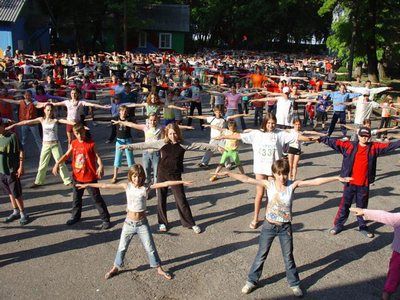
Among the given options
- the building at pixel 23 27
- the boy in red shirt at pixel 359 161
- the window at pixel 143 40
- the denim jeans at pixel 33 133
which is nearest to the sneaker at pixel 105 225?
the boy in red shirt at pixel 359 161

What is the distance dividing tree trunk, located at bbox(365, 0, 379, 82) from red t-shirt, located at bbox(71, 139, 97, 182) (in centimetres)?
2239

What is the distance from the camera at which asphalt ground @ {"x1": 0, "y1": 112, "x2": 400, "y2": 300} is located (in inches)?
215

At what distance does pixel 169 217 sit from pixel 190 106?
8973 mm

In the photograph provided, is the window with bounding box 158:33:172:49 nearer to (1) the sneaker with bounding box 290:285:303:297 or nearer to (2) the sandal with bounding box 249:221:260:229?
(2) the sandal with bounding box 249:221:260:229

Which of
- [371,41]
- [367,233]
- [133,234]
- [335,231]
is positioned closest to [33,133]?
[133,234]

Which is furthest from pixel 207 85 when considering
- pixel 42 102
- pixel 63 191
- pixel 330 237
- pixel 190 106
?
pixel 330 237

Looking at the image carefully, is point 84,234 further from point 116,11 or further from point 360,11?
point 116,11

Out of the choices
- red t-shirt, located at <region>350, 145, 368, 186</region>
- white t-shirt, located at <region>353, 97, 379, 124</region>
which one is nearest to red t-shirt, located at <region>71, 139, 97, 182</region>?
red t-shirt, located at <region>350, 145, 368, 186</region>

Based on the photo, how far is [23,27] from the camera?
36.0 metres

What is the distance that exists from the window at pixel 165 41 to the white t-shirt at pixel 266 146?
4324 cm

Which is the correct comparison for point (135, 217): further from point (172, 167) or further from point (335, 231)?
point (335, 231)

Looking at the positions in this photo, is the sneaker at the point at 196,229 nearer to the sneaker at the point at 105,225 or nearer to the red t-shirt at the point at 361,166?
the sneaker at the point at 105,225

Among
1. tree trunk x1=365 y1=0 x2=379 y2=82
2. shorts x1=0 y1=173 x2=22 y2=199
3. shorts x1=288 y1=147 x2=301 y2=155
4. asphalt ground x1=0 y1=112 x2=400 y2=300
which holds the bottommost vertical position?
asphalt ground x1=0 y1=112 x2=400 y2=300

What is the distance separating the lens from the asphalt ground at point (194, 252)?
5.47 m
